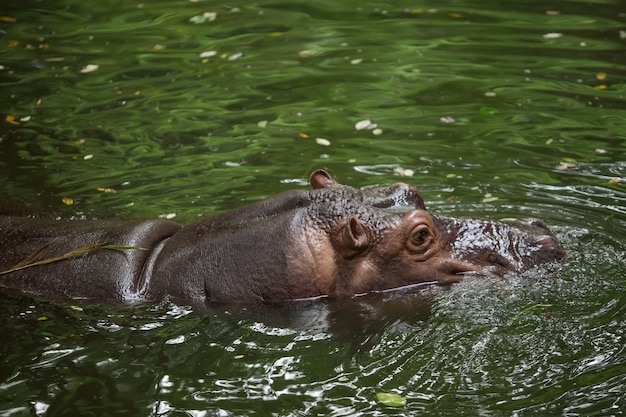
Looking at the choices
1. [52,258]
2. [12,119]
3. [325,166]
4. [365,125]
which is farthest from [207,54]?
[52,258]

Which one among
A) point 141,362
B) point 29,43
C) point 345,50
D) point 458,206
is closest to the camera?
point 141,362

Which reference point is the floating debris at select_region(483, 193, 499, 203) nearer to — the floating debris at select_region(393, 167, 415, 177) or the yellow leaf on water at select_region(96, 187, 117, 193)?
the floating debris at select_region(393, 167, 415, 177)

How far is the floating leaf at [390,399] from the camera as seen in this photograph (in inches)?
230

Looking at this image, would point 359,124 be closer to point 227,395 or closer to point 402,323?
point 402,323

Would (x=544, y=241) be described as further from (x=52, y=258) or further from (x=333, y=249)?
(x=52, y=258)

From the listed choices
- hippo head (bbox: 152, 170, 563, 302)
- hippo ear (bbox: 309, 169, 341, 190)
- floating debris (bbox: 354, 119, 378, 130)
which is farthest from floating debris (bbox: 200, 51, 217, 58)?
hippo head (bbox: 152, 170, 563, 302)

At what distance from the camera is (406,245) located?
23.0ft

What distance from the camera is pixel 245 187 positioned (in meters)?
9.48

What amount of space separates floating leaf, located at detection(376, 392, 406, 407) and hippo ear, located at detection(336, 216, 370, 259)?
122 centimetres

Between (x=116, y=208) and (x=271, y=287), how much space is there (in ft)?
9.16

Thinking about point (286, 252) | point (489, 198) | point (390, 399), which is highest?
point (286, 252)

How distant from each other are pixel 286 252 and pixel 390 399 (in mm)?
1368

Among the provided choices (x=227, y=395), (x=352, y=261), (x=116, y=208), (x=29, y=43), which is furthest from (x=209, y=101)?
(x=227, y=395)

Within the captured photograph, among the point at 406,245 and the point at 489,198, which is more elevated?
the point at 406,245
